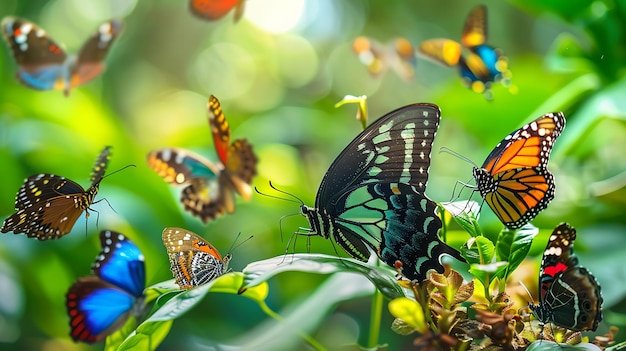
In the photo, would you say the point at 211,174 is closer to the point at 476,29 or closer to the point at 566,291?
the point at 476,29

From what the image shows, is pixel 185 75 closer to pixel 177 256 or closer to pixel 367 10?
pixel 367 10

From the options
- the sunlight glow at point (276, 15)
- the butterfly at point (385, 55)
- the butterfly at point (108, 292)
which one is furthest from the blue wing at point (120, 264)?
the sunlight glow at point (276, 15)

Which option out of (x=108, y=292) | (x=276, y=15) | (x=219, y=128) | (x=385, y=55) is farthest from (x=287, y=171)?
(x=276, y=15)

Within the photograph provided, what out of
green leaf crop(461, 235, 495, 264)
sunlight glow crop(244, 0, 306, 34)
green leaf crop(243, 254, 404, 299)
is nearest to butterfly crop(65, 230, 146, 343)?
green leaf crop(243, 254, 404, 299)

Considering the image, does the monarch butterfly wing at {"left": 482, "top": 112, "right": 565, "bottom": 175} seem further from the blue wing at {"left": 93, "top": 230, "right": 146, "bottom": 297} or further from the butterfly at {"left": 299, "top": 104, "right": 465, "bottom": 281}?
the blue wing at {"left": 93, "top": 230, "right": 146, "bottom": 297}

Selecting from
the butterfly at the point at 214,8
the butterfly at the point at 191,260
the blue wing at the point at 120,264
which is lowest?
the blue wing at the point at 120,264

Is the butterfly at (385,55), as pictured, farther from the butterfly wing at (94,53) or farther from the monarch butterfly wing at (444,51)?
the butterfly wing at (94,53)

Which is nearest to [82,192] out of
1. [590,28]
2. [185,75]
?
[590,28]
